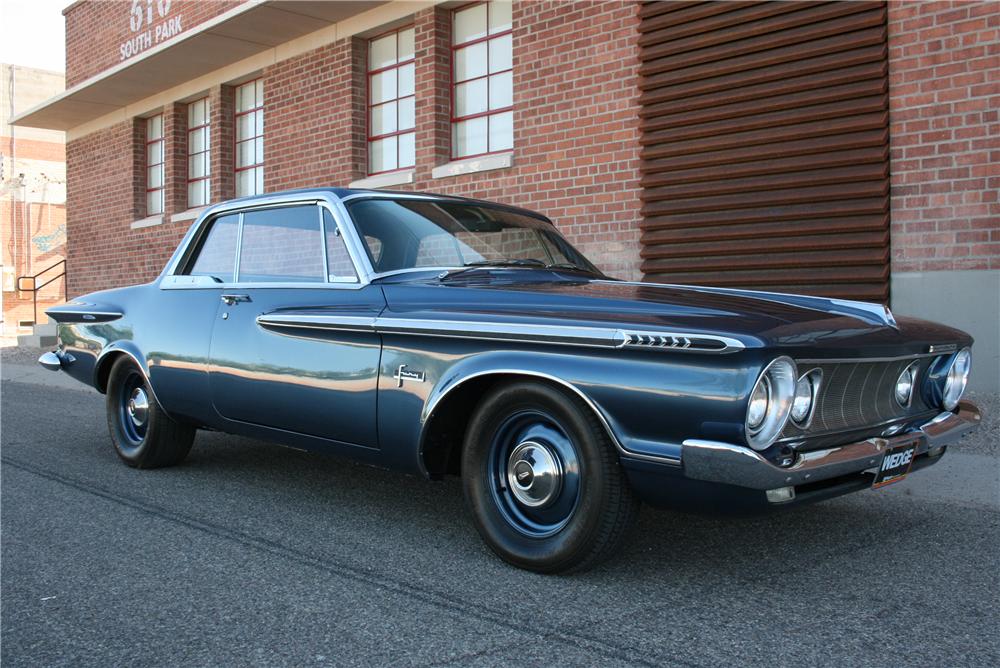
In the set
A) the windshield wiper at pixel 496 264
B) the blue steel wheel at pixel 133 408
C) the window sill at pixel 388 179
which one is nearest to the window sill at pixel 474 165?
the window sill at pixel 388 179

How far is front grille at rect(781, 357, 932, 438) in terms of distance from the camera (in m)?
3.13

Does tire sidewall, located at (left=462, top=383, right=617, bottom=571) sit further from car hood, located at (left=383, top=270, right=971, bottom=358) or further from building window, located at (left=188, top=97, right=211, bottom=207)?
building window, located at (left=188, top=97, right=211, bottom=207)

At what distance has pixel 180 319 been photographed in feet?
16.4

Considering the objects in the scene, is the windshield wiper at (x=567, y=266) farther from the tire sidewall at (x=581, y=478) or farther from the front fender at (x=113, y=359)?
the front fender at (x=113, y=359)

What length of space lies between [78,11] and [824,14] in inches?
585

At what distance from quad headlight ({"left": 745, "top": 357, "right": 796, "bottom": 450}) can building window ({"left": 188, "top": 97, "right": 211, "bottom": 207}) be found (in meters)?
13.2

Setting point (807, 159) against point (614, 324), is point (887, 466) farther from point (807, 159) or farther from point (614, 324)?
point (807, 159)

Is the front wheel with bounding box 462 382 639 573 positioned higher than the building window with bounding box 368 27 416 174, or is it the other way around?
the building window with bounding box 368 27 416 174

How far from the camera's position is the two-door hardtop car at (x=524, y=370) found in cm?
292

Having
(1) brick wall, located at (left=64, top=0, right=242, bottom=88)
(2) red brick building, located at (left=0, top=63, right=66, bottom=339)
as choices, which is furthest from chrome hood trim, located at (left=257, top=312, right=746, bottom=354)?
(2) red brick building, located at (left=0, top=63, right=66, bottom=339)

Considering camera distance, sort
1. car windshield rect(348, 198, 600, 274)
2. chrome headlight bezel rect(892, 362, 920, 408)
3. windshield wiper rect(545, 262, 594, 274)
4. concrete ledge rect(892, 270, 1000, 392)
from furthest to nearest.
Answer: concrete ledge rect(892, 270, 1000, 392) < windshield wiper rect(545, 262, 594, 274) < car windshield rect(348, 198, 600, 274) < chrome headlight bezel rect(892, 362, 920, 408)

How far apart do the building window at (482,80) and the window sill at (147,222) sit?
686 centimetres

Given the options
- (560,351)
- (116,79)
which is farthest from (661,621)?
(116,79)

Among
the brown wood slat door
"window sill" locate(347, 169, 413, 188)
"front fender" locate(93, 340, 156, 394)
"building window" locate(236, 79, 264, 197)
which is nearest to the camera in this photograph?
"front fender" locate(93, 340, 156, 394)
